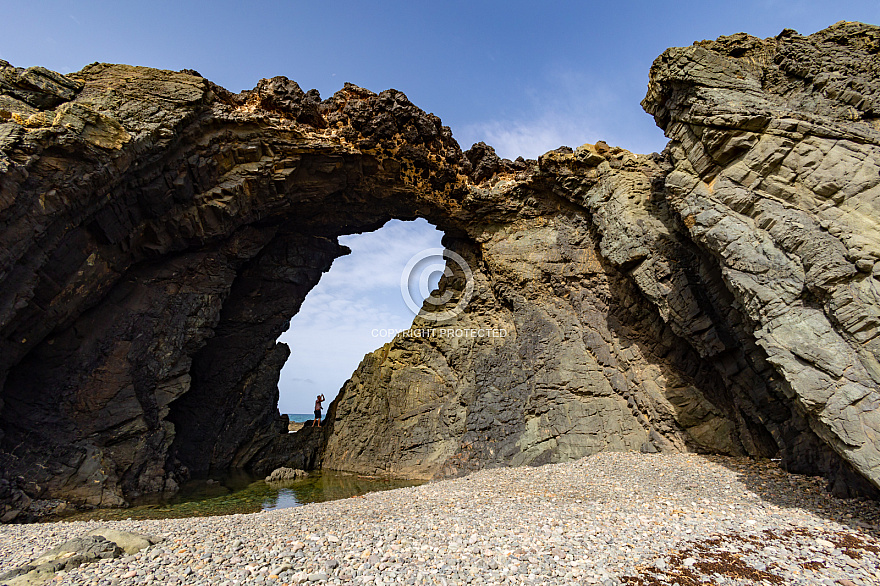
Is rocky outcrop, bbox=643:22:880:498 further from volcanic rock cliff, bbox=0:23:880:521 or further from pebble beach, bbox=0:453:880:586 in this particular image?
pebble beach, bbox=0:453:880:586

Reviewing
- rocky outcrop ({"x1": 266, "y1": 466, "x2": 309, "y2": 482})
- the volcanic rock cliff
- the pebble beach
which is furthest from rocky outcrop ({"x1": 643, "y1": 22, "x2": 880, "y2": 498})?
rocky outcrop ({"x1": 266, "y1": 466, "x2": 309, "y2": 482})

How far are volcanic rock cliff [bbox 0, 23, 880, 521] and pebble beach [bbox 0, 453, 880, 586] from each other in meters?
1.63

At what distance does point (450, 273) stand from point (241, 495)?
13.9 metres

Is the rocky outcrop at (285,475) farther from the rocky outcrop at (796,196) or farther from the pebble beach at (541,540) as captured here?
the rocky outcrop at (796,196)

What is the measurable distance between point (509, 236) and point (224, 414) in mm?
17332

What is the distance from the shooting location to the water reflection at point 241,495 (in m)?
12.6

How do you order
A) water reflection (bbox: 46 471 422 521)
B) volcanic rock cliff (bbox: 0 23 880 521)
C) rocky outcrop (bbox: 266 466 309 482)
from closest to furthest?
volcanic rock cliff (bbox: 0 23 880 521) → water reflection (bbox: 46 471 422 521) → rocky outcrop (bbox: 266 466 309 482)

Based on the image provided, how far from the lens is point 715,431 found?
13516mm

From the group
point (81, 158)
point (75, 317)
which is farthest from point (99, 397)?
point (81, 158)

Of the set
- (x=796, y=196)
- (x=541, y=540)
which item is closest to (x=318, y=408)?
(x=541, y=540)

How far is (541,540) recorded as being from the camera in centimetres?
719

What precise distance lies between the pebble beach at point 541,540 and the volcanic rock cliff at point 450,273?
1635 mm

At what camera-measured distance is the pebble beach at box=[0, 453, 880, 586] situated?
598cm

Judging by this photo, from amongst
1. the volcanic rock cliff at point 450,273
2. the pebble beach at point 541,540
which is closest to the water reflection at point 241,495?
the volcanic rock cliff at point 450,273
